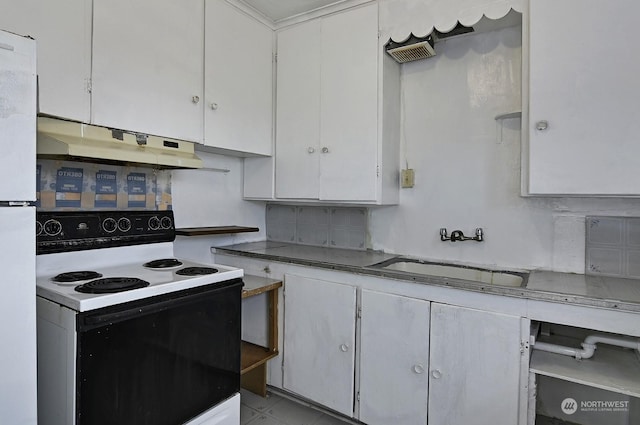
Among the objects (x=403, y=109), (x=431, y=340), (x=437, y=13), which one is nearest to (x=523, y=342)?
(x=431, y=340)

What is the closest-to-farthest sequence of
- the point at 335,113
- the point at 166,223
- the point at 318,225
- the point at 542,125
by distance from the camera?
the point at 542,125 → the point at 166,223 → the point at 335,113 → the point at 318,225

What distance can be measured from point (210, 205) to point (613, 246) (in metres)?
2.30

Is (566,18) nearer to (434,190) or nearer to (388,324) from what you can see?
(434,190)

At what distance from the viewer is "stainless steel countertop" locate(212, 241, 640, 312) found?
137 centimetres

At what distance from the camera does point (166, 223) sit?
6.63 ft

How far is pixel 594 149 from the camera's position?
4.93 ft

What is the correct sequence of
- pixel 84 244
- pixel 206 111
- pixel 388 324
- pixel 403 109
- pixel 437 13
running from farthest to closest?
pixel 403 109 → pixel 206 111 → pixel 437 13 → pixel 388 324 → pixel 84 244

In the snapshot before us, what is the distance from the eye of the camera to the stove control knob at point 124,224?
5.91 ft

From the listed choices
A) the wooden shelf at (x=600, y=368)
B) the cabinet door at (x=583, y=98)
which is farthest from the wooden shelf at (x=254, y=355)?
the cabinet door at (x=583, y=98)

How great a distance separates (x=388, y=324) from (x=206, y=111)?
5.01ft

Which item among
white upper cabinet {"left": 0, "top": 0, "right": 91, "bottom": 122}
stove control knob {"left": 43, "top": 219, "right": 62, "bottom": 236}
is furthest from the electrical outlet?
stove control knob {"left": 43, "top": 219, "right": 62, "bottom": 236}

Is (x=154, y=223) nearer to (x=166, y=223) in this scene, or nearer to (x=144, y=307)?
(x=166, y=223)

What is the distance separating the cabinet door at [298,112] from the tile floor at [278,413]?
1265mm

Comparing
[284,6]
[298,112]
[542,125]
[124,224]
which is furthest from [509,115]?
[124,224]
